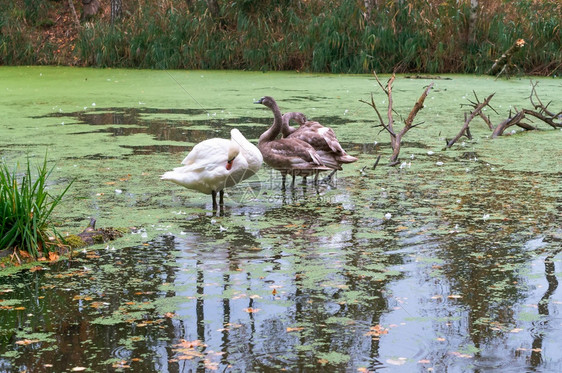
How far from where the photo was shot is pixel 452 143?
798cm

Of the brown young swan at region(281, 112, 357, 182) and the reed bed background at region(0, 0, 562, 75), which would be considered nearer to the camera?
the brown young swan at region(281, 112, 357, 182)

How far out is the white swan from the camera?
217 inches

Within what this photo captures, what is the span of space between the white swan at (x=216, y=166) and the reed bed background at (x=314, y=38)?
10.1 m

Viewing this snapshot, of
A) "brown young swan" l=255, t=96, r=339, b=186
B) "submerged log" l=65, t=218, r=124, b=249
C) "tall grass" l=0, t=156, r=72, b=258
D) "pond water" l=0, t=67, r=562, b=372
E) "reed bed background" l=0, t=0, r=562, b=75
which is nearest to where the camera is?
"pond water" l=0, t=67, r=562, b=372

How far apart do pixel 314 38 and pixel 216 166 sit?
36.1 feet

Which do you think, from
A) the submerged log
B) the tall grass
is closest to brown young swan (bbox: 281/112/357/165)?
the submerged log

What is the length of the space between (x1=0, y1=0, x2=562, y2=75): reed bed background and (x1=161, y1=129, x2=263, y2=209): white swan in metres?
10.1

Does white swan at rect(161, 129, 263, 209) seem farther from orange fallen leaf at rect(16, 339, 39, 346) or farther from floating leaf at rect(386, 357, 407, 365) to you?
floating leaf at rect(386, 357, 407, 365)

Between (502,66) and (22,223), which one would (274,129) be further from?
(502,66)

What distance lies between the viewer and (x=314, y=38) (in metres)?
16.1

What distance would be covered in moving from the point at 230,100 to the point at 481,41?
5963mm

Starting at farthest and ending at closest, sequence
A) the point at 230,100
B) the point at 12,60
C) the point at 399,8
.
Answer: the point at 12,60 < the point at 399,8 < the point at 230,100

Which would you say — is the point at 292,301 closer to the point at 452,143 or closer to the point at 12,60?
the point at 452,143

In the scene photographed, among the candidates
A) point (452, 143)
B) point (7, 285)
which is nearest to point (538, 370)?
point (7, 285)
